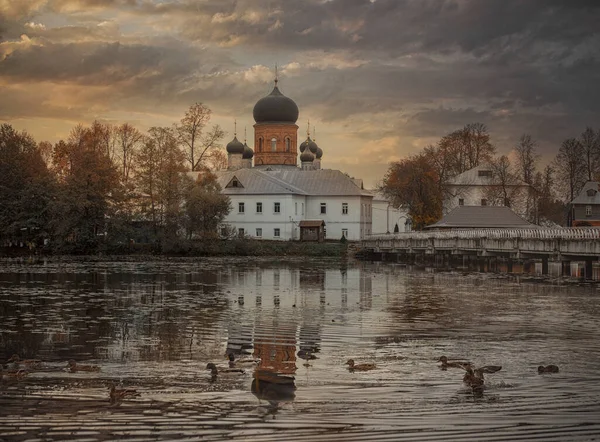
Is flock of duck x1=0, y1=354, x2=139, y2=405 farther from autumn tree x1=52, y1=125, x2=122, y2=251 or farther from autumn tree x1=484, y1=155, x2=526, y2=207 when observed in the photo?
autumn tree x1=484, y1=155, x2=526, y2=207

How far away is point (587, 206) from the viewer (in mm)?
86250

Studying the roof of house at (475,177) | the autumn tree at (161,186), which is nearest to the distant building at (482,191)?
the roof of house at (475,177)

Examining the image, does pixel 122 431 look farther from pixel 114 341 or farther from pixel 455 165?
pixel 455 165

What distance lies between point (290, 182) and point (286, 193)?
19.2 feet

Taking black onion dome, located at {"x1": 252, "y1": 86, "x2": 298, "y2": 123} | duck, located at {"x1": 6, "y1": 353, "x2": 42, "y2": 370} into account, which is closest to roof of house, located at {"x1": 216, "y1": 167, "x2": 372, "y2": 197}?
black onion dome, located at {"x1": 252, "y1": 86, "x2": 298, "y2": 123}

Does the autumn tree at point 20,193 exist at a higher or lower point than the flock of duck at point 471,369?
higher

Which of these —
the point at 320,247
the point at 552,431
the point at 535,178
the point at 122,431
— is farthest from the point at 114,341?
the point at 535,178

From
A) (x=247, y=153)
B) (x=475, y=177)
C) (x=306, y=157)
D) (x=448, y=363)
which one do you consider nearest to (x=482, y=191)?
(x=475, y=177)

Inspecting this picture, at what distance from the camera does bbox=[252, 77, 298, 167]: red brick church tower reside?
4006 inches

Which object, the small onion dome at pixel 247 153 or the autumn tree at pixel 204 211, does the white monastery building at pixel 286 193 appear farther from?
the autumn tree at pixel 204 211

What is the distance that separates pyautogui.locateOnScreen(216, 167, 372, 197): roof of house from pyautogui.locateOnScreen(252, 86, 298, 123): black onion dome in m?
6.67

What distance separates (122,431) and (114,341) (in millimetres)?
9422

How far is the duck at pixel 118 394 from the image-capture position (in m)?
13.7

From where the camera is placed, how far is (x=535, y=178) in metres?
94.3
